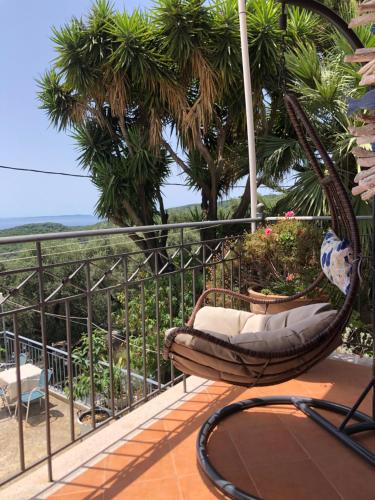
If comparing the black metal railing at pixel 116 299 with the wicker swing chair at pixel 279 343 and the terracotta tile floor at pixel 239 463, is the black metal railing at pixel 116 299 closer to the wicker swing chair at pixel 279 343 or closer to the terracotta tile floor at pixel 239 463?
the terracotta tile floor at pixel 239 463

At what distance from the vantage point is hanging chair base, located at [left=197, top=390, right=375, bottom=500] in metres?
1.42

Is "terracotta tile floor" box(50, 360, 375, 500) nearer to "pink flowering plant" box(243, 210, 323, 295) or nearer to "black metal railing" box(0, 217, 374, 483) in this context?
"black metal railing" box(0, 217, 374, 483)

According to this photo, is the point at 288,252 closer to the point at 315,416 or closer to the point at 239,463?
the point at 315,416

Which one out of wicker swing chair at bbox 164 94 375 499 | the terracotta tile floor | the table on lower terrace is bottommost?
the table on lower terrace

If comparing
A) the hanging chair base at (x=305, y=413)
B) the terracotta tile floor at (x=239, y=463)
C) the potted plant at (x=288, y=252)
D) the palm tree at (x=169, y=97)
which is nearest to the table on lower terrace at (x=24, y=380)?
the palm tree at (x=169, y=97)

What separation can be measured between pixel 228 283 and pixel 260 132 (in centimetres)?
426

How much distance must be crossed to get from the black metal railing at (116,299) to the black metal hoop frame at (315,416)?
1.40 ft

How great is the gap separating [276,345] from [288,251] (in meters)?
1.63

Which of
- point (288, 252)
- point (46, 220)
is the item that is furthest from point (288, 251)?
point (46, 220)

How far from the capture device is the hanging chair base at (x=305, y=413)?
142 centimetres

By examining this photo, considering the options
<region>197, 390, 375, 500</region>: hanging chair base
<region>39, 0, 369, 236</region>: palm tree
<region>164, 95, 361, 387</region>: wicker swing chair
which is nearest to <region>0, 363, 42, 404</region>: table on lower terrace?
<region>39, 0, 369, 236</region>: palm tree

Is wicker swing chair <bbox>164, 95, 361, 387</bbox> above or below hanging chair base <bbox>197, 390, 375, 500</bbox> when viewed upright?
above

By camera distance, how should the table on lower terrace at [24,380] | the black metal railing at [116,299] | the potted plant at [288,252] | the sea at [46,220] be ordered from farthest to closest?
the sea at [46,220] → the table on lower terrace at [24,380] → the potted plant at [288,252] → the black metal railing at [116,299]

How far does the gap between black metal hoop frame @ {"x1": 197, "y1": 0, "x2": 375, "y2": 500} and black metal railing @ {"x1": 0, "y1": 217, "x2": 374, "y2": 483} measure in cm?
43
